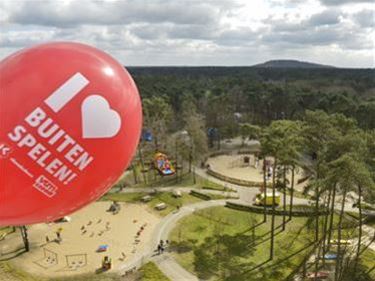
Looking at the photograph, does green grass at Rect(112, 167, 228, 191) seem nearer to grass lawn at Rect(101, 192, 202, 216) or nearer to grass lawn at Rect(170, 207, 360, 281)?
grass lawn at Rect(101, 192, 202, 216)

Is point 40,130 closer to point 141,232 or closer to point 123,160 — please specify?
point 123,160

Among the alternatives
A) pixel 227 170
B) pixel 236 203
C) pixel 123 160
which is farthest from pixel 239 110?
pixel 123 160

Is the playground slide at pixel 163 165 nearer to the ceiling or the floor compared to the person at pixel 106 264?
nearer to the ceiling

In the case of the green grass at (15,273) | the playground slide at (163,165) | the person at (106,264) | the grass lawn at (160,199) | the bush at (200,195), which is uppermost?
the playground slide at (163,165)

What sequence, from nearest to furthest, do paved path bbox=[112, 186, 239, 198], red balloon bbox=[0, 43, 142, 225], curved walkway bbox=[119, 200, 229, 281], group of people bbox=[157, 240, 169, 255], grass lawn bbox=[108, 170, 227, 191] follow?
1. red balloon bbox=[0, 43, 142, 225]
2. curved walkway bbox=[119, 200, 229, 281]
3. group of people bbox=[157, 240, 169, 255]
4. paved path bbox=[112, 186, 239, 198]
5. grass lawn bbox=[108, 170, 227, 191]

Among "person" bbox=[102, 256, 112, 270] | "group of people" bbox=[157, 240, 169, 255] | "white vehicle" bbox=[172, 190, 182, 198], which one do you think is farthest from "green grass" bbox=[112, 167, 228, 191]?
"person" bbox=[102, 256, 112, 270]

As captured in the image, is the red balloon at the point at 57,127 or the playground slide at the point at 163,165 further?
the playground slide at the point at 163,165

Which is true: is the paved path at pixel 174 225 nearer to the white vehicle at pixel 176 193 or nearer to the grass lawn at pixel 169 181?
the grass lawn at pixel 169 181

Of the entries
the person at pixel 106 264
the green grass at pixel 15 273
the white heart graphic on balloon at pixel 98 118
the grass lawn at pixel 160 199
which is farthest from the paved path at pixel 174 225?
the white heart graphic on balloon at pixel 98 118
